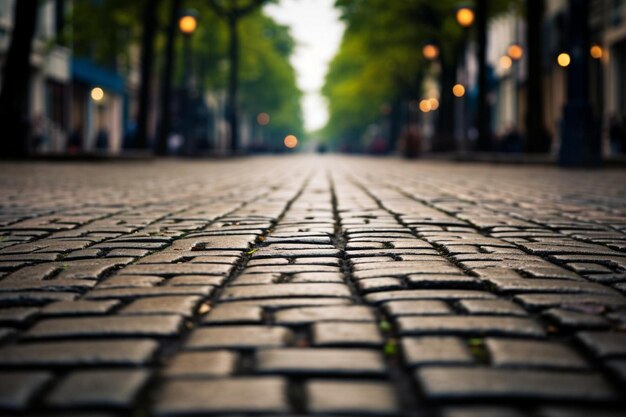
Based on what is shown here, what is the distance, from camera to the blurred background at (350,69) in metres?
19.3

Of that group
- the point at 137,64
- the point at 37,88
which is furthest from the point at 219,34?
the point at 37,88

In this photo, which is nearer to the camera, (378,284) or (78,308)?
(78,308)

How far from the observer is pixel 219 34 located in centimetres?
4409

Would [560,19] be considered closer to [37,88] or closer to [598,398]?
[37,88]

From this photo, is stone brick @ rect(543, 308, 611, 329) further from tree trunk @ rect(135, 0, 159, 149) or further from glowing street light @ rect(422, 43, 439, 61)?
glowing street light @ rect(422, 43, 439, 61)

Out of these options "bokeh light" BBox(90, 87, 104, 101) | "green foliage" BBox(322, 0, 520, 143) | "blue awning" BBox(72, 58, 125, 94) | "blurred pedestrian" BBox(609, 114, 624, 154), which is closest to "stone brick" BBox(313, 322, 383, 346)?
"blurred pedestrian" BBox(609, 114, 624, 154)

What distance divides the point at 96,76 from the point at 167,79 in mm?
15179

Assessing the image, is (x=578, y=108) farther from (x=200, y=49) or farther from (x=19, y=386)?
(x=200, y=49)

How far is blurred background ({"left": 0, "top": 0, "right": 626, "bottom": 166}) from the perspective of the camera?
19.3 m

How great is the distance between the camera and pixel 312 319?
290 centimetres

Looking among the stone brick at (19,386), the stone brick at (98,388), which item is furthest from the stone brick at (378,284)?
the stone brick at (19,386)

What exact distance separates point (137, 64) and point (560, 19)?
82.0 feet

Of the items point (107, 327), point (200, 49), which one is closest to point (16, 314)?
point (107, 327)

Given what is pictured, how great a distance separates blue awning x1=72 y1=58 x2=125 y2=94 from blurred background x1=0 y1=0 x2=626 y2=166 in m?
0.10
